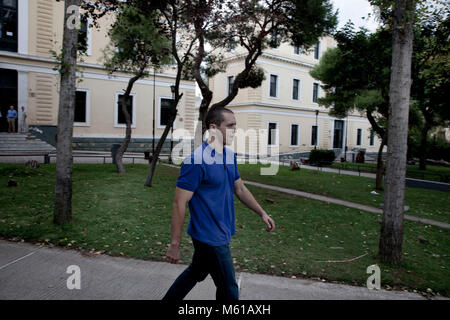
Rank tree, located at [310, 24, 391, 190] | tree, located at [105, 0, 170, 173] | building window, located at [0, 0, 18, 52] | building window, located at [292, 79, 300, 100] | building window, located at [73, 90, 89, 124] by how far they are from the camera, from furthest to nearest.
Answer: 1. building window, located at [292, 79, 300, 100]
2. building window, located at [73, 90, 89, 124]
3. building window, located at [0, 0, 18, 52]
4. tree, located at [310, 24, 391, 190]
5. tree, located at [105, 0, 170, 173]

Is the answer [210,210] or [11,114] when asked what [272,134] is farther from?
[210,210]

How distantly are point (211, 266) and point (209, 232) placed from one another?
0.95 ft

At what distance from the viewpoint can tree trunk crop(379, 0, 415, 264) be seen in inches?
195

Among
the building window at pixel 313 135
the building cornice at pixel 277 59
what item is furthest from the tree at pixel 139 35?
the building window at pixel 313 135

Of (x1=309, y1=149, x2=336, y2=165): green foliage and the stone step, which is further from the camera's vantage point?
(x1=309, y1=149, x2=336, y2=165): green foliage

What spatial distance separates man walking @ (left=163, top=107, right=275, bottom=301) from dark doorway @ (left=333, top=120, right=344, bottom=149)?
3888 cm

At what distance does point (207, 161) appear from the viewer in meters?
2.69

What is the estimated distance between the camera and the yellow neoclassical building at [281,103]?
31.6m

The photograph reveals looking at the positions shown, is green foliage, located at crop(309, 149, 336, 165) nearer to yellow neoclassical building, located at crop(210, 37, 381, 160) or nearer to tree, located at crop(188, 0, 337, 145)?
yellow neoclassical building, located at crop(210, 37, 381, 160)

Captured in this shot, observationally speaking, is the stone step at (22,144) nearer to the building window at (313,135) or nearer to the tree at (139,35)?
the tree at (139,35)

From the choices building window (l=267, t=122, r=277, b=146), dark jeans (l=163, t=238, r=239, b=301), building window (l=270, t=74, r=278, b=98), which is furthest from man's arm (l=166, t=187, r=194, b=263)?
building window (l=270, t=74, r=278, b=98)

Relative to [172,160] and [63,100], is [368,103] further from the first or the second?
[63,100]

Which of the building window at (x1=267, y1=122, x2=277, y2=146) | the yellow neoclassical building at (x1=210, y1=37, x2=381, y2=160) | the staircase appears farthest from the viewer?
the building window at (x1=267, y1=122, x2=277, y2=146)

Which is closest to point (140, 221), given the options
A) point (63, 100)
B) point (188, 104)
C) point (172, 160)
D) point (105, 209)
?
point (105, 209)
